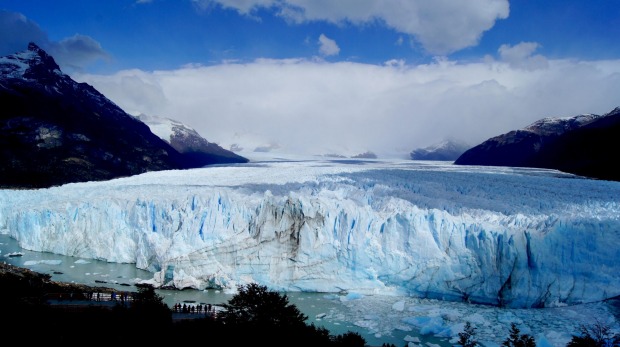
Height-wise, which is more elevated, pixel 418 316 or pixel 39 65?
pixel 39 65

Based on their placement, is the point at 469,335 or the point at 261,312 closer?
the point at 261,312

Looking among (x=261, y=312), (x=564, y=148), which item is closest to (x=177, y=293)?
(x=261, y=312)

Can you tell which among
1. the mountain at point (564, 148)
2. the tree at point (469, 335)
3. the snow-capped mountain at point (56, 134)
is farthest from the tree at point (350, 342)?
the snow-capped mountain at point (56, 134)

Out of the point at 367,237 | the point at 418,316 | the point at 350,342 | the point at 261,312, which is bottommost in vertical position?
the point at 418,316

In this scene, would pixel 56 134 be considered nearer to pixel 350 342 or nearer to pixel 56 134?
pixel 56 134

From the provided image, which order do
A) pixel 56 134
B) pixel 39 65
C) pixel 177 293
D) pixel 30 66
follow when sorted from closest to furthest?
pixel 177 293
pixel 56 134
pixel 30 66
pixel 39 65

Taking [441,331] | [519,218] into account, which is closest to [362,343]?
[441,331]

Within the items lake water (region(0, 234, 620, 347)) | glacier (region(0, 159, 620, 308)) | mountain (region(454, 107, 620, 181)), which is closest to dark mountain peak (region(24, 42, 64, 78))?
glacier (region(0, 159, 620, 308))

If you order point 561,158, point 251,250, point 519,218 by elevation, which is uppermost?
point 561,158

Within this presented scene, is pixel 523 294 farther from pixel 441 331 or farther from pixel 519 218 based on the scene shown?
pixel 441 331
